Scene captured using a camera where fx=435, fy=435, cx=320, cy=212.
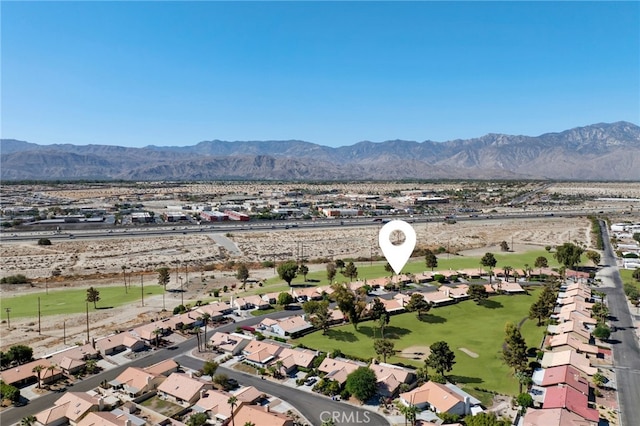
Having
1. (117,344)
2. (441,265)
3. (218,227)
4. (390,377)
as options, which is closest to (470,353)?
(390,377)

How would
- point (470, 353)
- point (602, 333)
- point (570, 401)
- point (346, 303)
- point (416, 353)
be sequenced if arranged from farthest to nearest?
point (346, 303), point (602, 333), point (416, 353), point (470, 353), point (570, 401)

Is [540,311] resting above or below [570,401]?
above

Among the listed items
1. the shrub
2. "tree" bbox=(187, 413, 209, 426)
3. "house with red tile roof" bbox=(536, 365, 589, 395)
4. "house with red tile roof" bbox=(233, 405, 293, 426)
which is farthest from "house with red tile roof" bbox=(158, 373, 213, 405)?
the shrub

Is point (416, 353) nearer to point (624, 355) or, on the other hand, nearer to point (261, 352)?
point (261, 352)

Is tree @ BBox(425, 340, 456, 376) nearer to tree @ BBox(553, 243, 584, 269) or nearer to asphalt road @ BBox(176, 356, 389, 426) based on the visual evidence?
asphalt road @ BBox(176, 356, 389, 426)

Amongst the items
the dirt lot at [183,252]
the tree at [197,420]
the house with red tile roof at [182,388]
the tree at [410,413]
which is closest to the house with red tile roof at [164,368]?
the house with red tile roof at [182,388]

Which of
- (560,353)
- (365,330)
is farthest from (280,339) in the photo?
(560,353)

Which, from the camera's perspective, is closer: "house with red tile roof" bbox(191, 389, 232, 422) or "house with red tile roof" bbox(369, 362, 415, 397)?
"house with red tile roof" bbox(191, 389, 232, 422)
